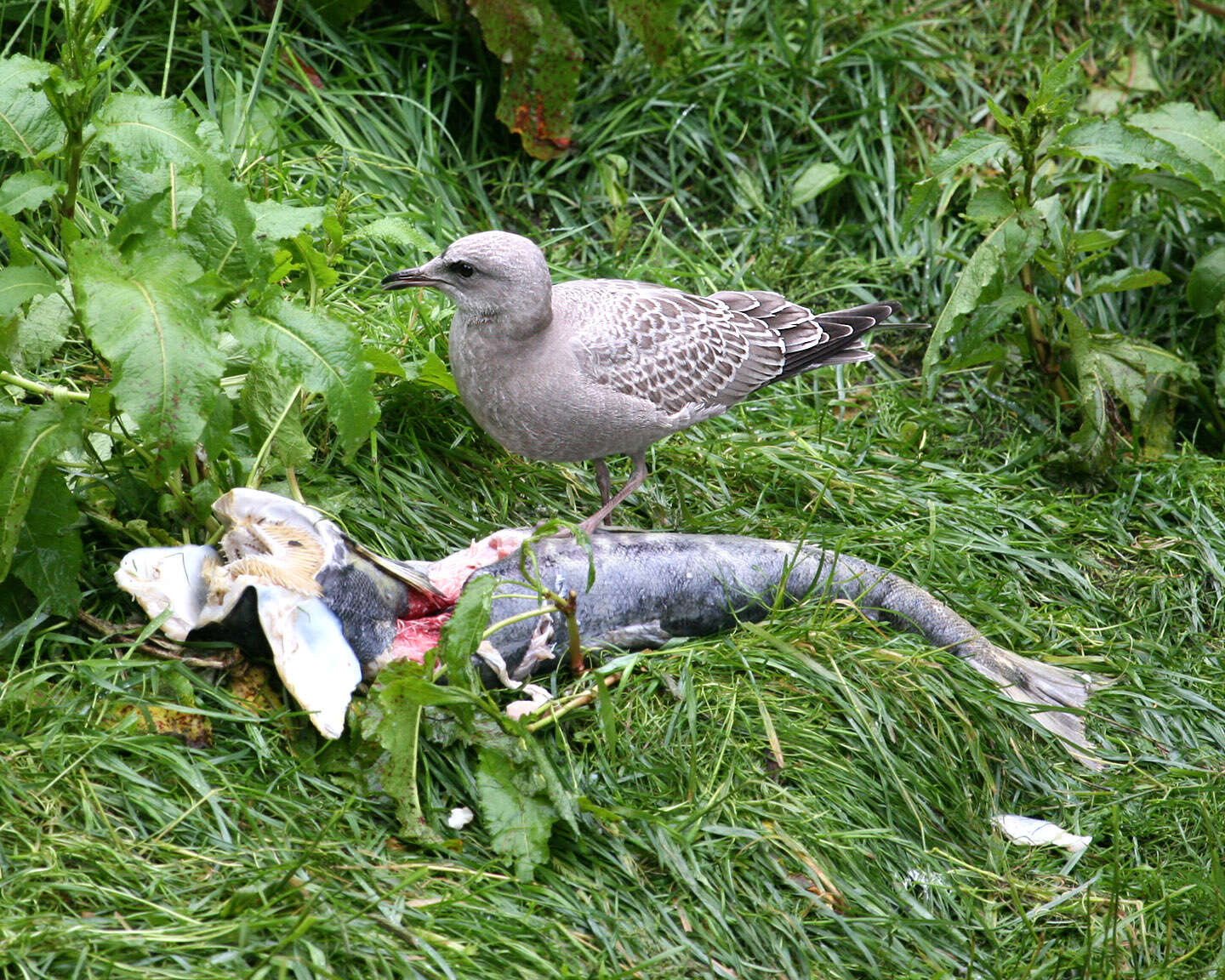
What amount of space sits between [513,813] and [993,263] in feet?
9.08

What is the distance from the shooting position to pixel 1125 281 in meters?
5.00

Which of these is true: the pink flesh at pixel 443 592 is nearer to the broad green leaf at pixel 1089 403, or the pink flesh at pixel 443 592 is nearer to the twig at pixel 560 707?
the twig at pixel 560 707

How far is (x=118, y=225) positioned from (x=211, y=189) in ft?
0.82

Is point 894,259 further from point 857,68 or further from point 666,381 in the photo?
point 666,381

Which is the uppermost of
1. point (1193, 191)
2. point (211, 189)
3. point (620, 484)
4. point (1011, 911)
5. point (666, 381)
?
point (211, 189)

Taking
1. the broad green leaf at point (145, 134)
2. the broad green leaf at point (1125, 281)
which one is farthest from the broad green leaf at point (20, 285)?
the broad green leaf at point (1125, 281)

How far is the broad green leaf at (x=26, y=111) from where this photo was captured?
3229mm

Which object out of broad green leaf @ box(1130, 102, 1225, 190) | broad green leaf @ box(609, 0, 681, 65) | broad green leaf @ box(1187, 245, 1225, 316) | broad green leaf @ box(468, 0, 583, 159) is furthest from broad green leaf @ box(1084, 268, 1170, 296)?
broad green leaf @ box(468, 0, 583, 159)

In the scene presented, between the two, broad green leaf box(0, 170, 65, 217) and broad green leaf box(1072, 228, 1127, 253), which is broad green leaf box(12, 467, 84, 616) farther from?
broad green leaf box(1072, 228, 1127, 253)

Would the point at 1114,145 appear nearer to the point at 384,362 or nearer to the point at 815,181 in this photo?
the point at 815,181

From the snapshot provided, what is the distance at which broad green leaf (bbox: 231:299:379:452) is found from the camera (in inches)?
123

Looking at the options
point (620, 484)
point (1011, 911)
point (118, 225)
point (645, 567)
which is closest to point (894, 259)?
point (620, 484)

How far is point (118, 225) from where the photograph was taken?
311 cm

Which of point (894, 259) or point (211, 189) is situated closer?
point (211, 189)
